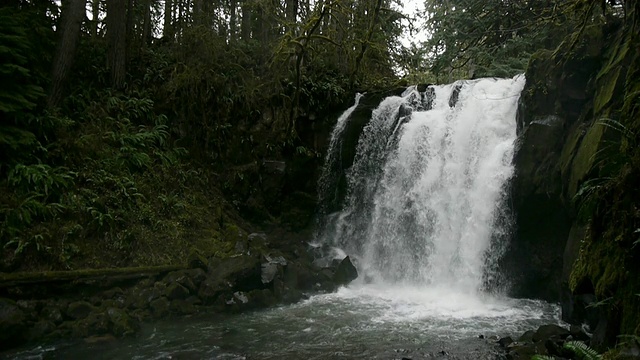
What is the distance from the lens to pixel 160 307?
8609mm

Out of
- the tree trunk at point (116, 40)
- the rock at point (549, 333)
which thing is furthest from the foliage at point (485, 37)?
the tree trunk at point (116, 40)

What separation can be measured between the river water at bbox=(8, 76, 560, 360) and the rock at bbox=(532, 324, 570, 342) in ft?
2.33

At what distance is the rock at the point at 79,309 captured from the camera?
7.80 meters

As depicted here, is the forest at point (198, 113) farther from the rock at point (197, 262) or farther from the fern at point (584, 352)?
the fern at point (584, 352)

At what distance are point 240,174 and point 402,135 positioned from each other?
527 centimetres

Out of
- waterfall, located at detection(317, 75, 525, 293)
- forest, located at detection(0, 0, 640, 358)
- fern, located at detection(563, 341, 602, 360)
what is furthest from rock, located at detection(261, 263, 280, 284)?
fern, located at detection(563, 341, 602, 360)

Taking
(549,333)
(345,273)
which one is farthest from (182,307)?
(549,333)

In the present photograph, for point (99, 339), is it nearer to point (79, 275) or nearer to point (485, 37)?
point (79, 275)

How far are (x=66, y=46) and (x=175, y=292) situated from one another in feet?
23.5

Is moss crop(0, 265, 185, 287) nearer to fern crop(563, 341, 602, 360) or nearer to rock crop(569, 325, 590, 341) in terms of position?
rock crop(569, 325, 590, 341)

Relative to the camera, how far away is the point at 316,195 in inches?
580

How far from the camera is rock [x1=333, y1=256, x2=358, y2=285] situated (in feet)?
38.3

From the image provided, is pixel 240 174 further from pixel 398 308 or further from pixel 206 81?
pixel 398 308

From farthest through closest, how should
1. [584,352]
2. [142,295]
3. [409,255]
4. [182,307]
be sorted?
[409,255]
[182,307]
[142,295]
[584,352]
